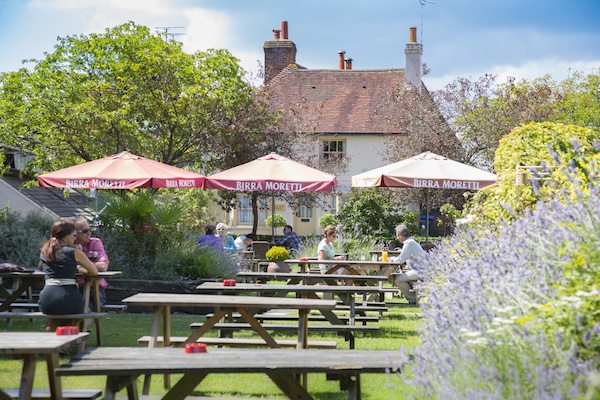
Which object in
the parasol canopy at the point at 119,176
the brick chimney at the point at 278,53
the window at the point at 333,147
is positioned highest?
the brick chimney at the point at 278,53

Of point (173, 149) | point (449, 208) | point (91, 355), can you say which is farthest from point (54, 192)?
point (91, 355)

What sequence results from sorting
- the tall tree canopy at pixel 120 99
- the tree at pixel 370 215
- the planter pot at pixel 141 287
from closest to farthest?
the planter pot at pixel 141 287, the tall tree canopy at pixel 120 99, the tree at pixel 370 215

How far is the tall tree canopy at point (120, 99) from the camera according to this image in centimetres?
2522

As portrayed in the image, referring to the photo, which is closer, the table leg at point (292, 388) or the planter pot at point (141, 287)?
the table leg at point (292, 388)

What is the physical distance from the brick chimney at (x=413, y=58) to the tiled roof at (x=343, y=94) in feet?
2.23

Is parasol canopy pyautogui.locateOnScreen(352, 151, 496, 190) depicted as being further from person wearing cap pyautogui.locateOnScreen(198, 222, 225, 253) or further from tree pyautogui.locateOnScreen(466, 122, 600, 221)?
person wearing cap pyautogui.locateOnScreen(198, 222, 225, 253)

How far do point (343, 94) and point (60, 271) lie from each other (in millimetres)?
35307

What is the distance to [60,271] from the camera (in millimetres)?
8898

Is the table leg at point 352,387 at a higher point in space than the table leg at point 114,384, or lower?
lower

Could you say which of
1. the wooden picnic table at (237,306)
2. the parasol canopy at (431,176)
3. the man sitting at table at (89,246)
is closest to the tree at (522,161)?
the parasol canopy at (431,176)

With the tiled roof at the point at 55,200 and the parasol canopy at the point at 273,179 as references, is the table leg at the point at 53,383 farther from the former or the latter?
the tiled roof at the point at 55,200

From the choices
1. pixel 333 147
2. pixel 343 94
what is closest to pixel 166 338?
pixel 333 147

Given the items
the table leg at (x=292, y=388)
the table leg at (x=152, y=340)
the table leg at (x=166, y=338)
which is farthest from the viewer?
the table leg at (x=166, y=338)

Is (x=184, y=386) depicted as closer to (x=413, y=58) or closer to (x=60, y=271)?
(x=60, y=271)
